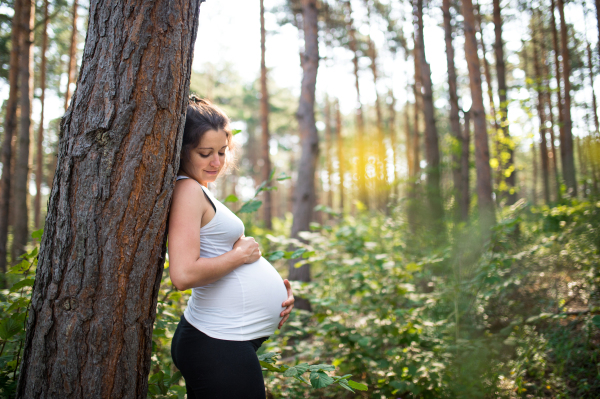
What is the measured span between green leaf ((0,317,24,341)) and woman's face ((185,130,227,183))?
106cm

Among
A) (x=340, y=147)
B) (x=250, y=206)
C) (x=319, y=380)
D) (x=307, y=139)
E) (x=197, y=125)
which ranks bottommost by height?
(x=319, y=380)

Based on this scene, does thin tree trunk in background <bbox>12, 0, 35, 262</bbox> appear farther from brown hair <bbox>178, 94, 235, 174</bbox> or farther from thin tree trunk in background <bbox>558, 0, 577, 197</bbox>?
thin tree trunk in background <bbox>558, 0, 577, 197</bbox>

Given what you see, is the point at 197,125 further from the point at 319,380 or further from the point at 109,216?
the point at 319,380

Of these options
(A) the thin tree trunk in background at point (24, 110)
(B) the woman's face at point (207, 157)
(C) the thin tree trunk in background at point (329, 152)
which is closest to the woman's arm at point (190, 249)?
(B) the woman's face at point (207, 157)

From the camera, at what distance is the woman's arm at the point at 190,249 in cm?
133

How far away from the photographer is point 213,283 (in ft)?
4.93

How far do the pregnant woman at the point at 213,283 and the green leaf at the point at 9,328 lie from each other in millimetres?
735

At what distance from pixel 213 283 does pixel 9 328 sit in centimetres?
98

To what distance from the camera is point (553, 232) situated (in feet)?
15.7

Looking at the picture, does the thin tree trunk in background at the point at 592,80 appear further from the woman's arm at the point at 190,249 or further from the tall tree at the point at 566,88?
the woman's arm at the point at 190,249

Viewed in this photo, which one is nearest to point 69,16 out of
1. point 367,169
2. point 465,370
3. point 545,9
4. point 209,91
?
point 209,91

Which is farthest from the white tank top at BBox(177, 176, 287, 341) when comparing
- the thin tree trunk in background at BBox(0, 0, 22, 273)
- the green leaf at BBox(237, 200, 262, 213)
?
the thin tree trunk in background at BBox(0, 0, 22, 273)

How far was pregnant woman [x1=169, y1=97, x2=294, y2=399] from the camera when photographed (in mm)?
1368

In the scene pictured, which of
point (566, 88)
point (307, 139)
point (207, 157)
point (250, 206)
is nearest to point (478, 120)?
point (307, 139)
